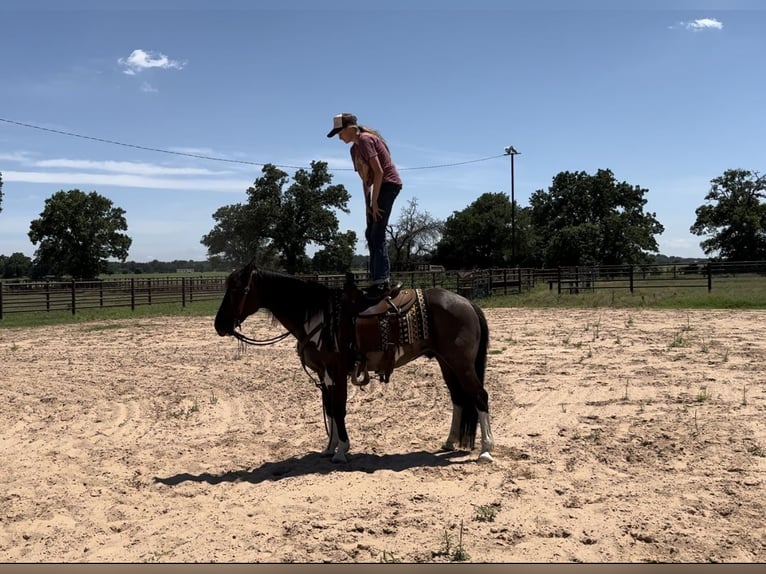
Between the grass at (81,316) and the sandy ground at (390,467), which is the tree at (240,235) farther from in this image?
the sandy ground at (390,467)

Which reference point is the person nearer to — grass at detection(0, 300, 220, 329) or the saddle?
the saddle

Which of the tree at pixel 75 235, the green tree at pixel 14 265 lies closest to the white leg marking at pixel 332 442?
the tree at pixel 75 235

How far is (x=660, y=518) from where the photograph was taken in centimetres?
369

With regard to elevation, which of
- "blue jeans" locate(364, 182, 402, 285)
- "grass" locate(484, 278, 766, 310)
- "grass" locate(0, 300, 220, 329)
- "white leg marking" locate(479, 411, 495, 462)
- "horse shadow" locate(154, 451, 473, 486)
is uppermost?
"blue jeans" locate(364, 182, 402, 285)

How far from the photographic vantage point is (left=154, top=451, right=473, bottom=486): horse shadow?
4742 mm

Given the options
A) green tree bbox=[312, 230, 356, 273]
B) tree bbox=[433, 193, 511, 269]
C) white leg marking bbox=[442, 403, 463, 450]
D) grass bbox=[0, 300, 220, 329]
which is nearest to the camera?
white leg marking bbox=[442, 403, 463, 450]

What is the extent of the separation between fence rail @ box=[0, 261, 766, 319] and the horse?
17.1m

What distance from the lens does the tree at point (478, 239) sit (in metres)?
59.6

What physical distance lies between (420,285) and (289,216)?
2555cm

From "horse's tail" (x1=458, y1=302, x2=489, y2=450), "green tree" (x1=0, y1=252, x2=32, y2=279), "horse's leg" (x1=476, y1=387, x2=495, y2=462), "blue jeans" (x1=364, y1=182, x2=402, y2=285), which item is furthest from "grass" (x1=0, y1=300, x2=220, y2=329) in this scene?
"green tree" (x1=0, y1=252, x2=32, y2=279)

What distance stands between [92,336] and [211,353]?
16.9 ft

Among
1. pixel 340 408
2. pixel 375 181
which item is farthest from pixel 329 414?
pixel 375 181

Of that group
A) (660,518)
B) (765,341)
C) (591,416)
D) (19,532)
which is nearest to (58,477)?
(19,532)

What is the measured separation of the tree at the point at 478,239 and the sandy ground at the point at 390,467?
5027 centimetres
